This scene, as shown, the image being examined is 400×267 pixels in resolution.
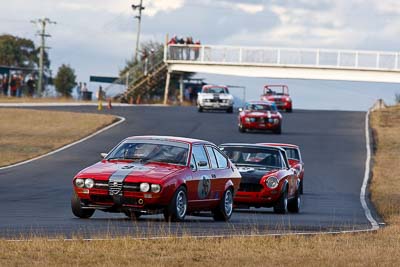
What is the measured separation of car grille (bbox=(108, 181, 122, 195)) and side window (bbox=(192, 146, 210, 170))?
1.71 meters

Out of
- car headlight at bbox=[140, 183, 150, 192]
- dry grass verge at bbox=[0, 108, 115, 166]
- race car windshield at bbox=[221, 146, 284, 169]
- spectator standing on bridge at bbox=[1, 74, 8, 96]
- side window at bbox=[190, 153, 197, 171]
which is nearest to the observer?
car headlight at bbox=[140, 183, 150, 192]

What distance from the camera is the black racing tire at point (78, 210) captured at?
1705cm

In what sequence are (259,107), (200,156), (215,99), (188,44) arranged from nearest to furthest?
(200,156) < (259,107) < (215,99) < (188,44)

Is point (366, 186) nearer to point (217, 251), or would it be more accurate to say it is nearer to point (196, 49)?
point (217, 251)

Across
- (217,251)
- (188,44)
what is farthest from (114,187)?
(188,44)

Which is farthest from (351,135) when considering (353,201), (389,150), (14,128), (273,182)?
(273,182)

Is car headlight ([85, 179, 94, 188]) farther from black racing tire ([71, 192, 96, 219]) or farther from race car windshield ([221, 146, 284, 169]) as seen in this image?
race car windshield ([221, 146, 284, 169])

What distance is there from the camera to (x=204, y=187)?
17.8 m

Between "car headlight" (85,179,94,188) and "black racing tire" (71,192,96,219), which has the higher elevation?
"car headlight" (85,179,94,188)

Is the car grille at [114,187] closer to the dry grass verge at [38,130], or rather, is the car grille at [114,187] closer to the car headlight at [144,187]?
the car headlight at [144,187]

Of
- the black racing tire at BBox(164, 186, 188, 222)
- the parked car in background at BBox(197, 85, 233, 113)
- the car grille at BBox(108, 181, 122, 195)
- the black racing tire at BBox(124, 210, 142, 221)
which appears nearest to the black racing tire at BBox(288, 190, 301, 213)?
the black racing tire at BBox(124, 210, 142, 221)

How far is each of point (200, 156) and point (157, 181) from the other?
175 cm

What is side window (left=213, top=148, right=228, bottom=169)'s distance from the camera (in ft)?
61.8

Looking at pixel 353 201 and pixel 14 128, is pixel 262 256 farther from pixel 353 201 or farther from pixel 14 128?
A: pixel 14 128
